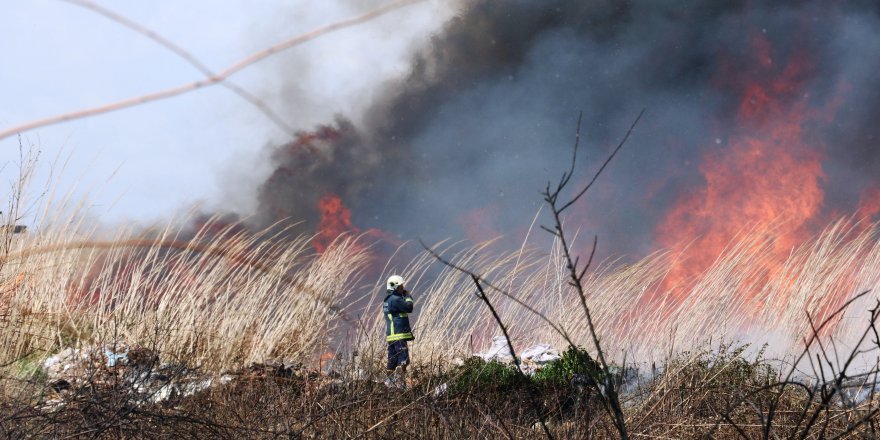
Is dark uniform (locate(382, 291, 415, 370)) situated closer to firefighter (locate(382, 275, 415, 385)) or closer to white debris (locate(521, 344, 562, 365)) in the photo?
firefighter (locate(382, 275, 415, 385))

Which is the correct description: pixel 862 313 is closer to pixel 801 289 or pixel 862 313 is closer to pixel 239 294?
pixel 801 289

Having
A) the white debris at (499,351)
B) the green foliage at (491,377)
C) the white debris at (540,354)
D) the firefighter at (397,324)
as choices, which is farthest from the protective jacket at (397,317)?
the green foliage at (491,377)

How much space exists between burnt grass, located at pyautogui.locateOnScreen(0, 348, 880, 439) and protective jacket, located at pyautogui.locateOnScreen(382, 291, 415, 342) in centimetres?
162

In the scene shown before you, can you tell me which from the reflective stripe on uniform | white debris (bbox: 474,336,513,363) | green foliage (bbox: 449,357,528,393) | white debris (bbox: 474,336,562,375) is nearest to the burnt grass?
green foliage (bbox: 449,357,528,393)

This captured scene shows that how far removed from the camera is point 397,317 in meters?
6.80

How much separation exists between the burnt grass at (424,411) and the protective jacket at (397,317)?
1.62 meters

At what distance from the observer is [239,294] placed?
6.16m

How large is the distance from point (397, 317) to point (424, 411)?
13.1ft

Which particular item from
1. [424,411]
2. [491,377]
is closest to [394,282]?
[491,377]

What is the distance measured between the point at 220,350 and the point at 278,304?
1.95 ft

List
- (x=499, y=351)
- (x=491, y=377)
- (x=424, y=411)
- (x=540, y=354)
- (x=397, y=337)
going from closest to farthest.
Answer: (x=424, y=411)
(x=491, y=377)
(x=540, y=354)
(x=499, y=351)
(x=397, y=337)

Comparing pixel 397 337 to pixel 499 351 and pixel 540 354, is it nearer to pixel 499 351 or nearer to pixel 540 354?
pixel 499 351

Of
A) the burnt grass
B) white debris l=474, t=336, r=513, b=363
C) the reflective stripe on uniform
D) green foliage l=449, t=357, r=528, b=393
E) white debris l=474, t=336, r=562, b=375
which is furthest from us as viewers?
the reflective stripe on uniform

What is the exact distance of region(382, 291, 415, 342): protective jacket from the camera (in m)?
6.72
